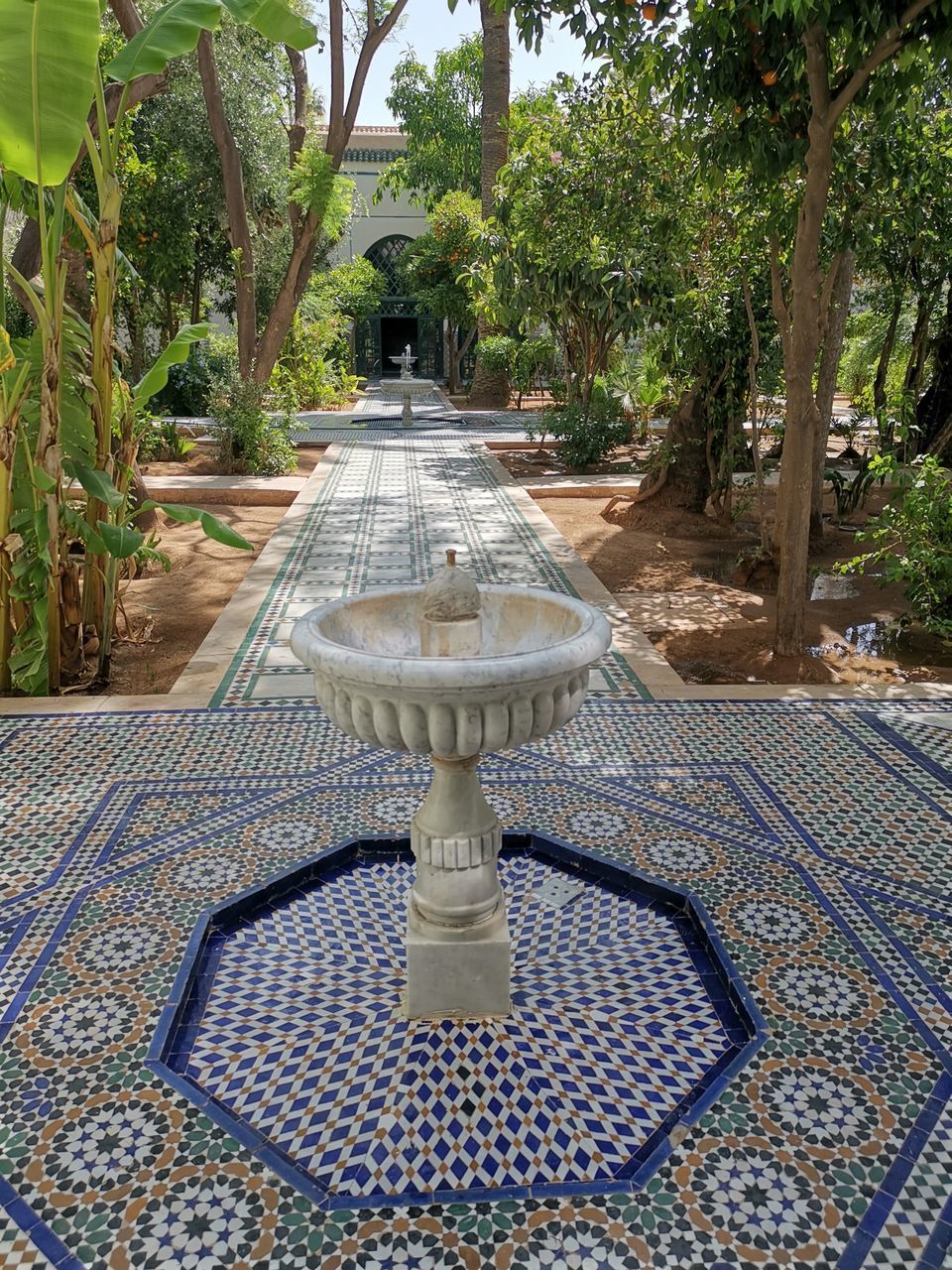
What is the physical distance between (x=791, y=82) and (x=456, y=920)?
12.7ft

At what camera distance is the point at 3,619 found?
12.8ft

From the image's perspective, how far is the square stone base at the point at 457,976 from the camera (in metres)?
2.14

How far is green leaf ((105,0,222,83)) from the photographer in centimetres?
330

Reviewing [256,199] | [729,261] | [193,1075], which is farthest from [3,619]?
[256,199]

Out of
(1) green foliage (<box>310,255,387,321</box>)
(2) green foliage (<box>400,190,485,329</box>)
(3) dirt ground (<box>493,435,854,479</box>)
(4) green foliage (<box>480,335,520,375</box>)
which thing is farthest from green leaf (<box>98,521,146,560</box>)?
(2) green foliage (<box>400,190,485,329</box>)

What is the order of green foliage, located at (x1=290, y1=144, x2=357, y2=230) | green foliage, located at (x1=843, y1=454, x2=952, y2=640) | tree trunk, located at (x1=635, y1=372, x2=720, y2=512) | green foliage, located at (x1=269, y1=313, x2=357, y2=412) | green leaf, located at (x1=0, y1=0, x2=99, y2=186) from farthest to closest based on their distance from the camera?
green foliage, located at (x1=269, y1=313, x2=357, y2=412) < green foliage, located at (x1=290, y1=144, x2=357, y2=230) < tree trunk, located at (x1=635, y1=372, x2=720, y2=512) < green foliage, located at (x1=843, y1=454, x2=952, y2=640) < green leaf, located at (x1=0, y1=0, x2=99, y2=186)

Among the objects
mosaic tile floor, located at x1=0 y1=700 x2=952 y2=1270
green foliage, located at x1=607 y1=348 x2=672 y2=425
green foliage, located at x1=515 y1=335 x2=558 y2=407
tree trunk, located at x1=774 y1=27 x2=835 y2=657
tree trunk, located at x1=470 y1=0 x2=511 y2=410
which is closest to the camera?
mosaic tile floor, located at x1=0 y1=700 x2=952 y2=1270

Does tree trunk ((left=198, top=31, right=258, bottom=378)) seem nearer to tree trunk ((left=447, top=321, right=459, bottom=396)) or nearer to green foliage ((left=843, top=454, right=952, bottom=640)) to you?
green foliage ((left=843, top=454, right=952, bottom=640))

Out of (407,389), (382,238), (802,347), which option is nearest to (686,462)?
(802,347)

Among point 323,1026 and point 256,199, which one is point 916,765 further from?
point 256,199

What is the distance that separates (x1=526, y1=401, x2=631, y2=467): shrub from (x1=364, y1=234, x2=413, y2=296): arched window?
17.2 m

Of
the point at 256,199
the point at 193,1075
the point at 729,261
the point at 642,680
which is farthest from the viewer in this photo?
the point at 256,199

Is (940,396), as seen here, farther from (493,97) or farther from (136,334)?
(136,334)

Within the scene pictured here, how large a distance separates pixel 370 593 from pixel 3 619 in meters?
2.24
